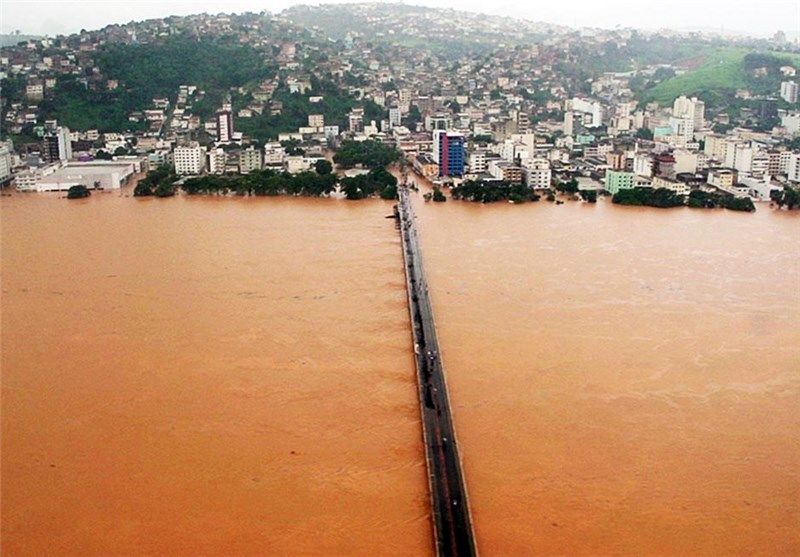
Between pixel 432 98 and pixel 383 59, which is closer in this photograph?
pixel 432 98

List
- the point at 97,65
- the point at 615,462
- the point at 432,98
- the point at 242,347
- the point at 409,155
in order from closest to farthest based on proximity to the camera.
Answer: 1. the point at 615,462
2. the point at 242,347
3. the point at 409,155
4. the point at 97,65
5. the point at 432,98

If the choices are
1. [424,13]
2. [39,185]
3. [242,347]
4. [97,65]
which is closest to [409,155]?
[39,185]

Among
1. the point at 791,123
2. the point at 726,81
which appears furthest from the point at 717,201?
the point at 726,81

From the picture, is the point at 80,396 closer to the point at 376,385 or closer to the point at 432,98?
the point at 376,385

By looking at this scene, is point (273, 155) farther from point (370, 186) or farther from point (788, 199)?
point (788, 199)

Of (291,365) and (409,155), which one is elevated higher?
(409,155)

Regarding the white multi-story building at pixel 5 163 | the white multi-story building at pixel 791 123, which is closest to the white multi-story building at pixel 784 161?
the white multi-story building at pixel 791 123
